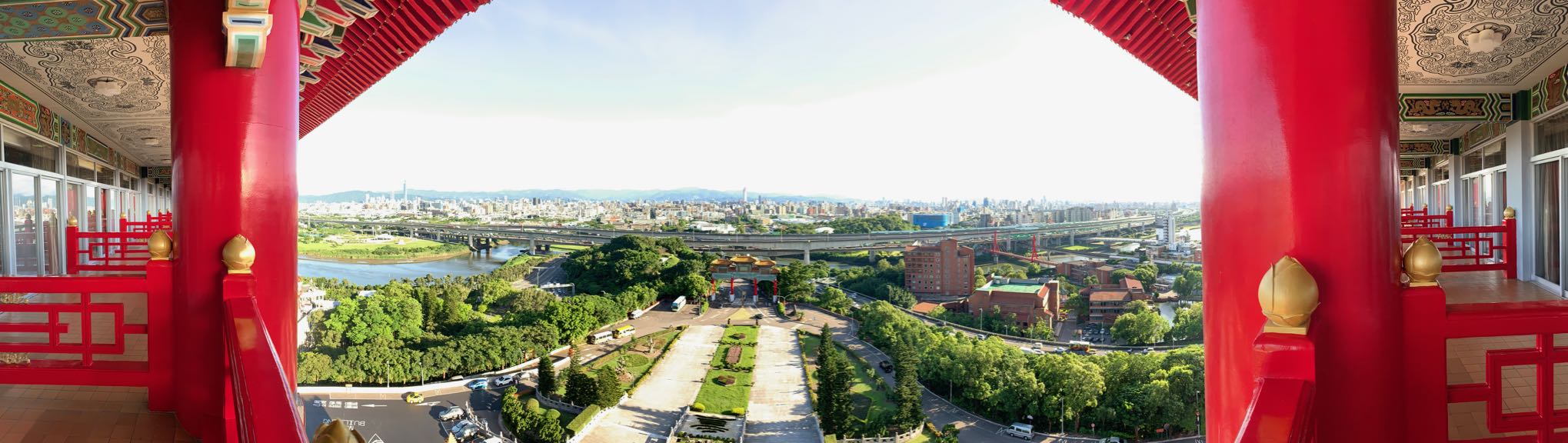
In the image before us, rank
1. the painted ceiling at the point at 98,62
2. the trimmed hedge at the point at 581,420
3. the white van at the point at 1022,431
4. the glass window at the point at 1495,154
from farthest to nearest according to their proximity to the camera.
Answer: the white van at the point at 1022,431, the trimmed hedge at the point at 581,420, the glass window at the point at 1495,154, the painted ceiling at the point at 98,62

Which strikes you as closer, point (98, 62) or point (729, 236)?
point (98, 62)

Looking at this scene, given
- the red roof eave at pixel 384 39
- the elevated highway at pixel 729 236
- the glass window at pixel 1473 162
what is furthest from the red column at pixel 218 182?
the elevated highway at pixel 729 236

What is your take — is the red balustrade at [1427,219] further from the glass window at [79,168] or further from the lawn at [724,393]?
the lawn at [724,393]

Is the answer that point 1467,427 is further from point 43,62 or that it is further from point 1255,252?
point 43,62

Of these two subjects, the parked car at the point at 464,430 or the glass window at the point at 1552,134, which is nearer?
the glass window at the point at 1552,134

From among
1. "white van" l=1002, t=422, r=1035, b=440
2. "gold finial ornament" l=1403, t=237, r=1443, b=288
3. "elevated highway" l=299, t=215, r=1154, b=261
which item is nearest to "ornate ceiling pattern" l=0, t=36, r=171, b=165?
"gold finial ornament" l=1403, t=237, r=1443, b=288

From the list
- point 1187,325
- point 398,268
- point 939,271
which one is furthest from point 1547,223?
point 398,268

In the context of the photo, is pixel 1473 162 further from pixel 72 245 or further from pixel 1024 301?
pixel 1024 301
